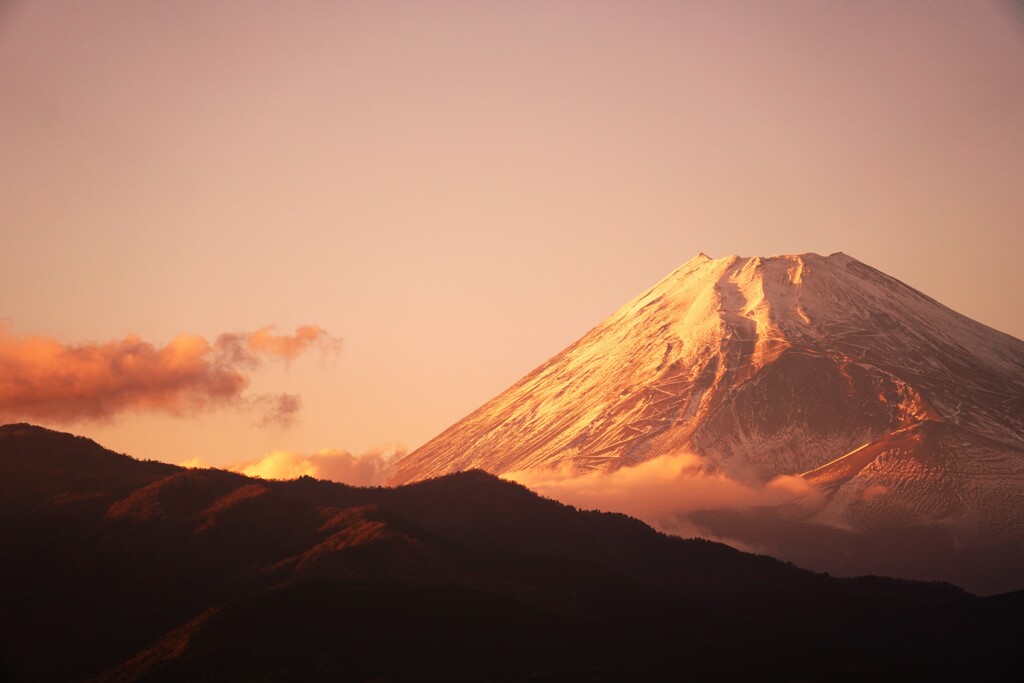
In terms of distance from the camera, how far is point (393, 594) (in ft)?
455

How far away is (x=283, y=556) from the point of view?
151750 mm

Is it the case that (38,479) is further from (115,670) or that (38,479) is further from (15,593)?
(115,670)

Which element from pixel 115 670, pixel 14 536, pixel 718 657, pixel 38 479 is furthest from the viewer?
pixel 38 479

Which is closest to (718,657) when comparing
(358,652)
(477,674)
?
(477,674)

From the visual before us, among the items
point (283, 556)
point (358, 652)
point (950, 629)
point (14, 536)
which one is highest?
point (14, 536)

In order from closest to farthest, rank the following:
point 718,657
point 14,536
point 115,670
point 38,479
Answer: point 115,670 < point 718,657 < point 14,536 < point 38,479

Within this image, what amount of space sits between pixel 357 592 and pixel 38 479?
4540 cm

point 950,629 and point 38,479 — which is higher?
point 38,479

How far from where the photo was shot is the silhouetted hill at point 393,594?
130 meters

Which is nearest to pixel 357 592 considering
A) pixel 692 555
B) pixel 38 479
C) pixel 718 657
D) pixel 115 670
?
pixel 115 670

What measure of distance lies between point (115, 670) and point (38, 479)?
43.9 metres

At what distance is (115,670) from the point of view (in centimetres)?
12562

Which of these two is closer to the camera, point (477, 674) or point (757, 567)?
point (477, 674)

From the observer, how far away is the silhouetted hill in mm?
129625
